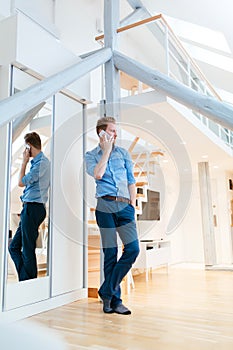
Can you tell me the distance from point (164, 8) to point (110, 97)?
4.24 metres

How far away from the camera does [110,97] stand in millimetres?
3186

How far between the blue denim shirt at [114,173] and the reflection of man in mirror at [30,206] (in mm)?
426

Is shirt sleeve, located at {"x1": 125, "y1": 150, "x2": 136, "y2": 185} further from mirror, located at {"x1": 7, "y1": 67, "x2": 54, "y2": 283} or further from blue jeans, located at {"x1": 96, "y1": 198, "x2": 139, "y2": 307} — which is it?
mirror, located at {"x1": 7, "y1": 67, "x2": 54, "y2": 283}

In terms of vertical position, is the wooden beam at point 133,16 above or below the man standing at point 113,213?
above

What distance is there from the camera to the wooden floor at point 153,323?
181 centimetres

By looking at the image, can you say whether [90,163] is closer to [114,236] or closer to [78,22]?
[114,236]

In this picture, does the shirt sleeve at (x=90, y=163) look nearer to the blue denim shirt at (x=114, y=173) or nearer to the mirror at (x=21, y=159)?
the blue denim shirt at (x=114, y=173)

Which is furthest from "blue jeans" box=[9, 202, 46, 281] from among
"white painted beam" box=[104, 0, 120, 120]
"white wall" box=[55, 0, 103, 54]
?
"white wall" box=[55, 0, 103, 54]

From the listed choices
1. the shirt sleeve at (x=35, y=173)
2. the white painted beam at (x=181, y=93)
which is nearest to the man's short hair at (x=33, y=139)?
the shirt sleeve at (x=35, y=173)

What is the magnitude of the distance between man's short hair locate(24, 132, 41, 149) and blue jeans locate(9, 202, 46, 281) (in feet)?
1.65

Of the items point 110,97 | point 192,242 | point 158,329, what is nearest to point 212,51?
point 192,242

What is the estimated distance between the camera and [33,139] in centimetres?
278

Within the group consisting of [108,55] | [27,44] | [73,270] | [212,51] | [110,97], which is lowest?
[73,270]

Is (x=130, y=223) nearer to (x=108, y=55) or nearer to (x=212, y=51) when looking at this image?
(x=108, y=55)
